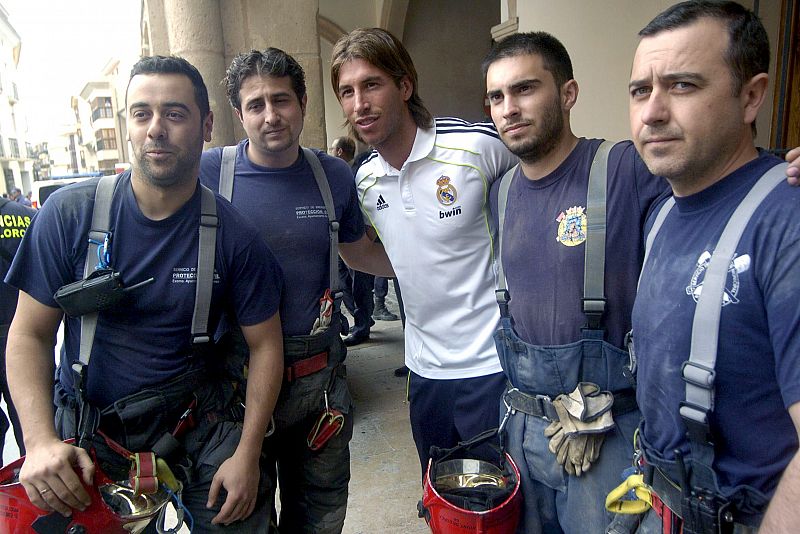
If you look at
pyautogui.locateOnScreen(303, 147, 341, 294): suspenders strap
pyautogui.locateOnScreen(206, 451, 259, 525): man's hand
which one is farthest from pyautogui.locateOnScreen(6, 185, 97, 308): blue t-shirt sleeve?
pyautogui.locateOnScreen(303, 147, 341, 294): suspenders strap

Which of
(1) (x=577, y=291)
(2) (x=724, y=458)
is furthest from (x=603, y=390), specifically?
(2) (x=724, y=458)

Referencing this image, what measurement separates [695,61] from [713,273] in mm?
477

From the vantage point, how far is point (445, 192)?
6.95 feet

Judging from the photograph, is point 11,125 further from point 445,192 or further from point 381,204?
point 445,192

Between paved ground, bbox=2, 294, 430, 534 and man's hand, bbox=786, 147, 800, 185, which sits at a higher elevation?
man's hand, bbox=786, 147, 800, 185

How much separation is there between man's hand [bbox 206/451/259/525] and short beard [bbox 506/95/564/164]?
137cm

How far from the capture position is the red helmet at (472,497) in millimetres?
1569

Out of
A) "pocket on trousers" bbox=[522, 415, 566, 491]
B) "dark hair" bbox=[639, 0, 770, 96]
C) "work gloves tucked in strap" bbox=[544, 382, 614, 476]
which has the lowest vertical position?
"pocket on trousers" bbox=[522, 415, 566, 491]

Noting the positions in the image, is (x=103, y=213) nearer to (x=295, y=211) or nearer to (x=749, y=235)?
(x=295, y=211)

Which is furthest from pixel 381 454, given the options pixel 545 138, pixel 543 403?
pixel 545 138

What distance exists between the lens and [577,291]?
1643mm

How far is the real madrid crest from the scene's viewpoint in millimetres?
2105

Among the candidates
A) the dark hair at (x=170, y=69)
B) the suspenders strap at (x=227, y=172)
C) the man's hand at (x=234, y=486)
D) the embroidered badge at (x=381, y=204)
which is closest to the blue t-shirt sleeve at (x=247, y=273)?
the suspenders strap at (x=227, y=172)

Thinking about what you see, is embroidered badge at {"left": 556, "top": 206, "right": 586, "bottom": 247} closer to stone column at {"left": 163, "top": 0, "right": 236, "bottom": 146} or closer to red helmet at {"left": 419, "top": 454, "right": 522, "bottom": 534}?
red helmet at {"left": 419, "top": 454, "right": 522, "bottom": 534}
